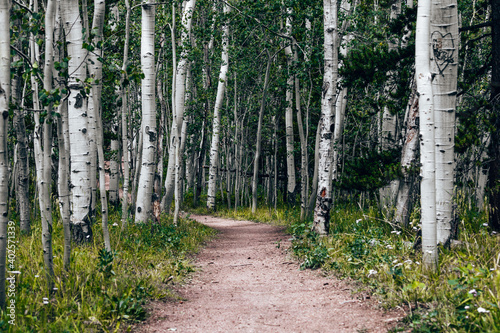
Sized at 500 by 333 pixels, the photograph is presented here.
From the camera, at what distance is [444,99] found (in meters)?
5.12

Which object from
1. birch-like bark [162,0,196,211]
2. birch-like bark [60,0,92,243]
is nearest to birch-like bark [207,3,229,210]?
birch-like bark [162,0,196,211]

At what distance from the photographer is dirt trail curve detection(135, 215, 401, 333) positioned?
12.8ft

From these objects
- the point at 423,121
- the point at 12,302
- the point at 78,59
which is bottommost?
the point at 12,302

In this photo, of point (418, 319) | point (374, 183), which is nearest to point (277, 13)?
point (374, 183)

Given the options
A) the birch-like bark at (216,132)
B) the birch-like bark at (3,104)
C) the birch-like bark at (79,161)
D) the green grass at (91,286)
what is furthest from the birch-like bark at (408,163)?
the birch-like bark at (216,132)

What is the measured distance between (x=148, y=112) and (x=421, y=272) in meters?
6.11

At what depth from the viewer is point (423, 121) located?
4.48m

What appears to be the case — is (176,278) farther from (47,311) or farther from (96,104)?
(96,104)

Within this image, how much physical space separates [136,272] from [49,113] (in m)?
2.33

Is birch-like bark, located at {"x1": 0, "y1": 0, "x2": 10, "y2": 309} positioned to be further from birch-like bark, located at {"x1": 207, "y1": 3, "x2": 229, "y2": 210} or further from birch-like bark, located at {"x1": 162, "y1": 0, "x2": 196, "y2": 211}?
birch-like bark, located at {"x1": 207, "y1": 3, "x2": 229, "y2": 210}

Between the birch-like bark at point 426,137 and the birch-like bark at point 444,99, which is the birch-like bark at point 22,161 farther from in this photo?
the birch-like bark at point 444,99

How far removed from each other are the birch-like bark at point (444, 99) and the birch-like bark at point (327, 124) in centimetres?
277

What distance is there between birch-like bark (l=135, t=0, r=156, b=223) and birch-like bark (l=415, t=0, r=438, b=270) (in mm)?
5515

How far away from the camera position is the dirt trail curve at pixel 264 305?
3891mm
